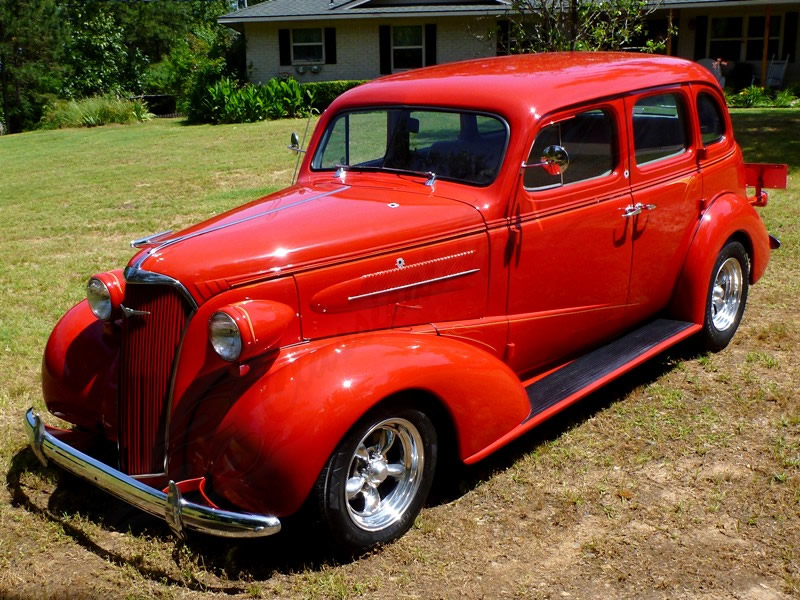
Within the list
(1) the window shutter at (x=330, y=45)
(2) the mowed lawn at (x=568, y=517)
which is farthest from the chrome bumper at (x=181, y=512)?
(1) the window shutter at (x=330, y=45)

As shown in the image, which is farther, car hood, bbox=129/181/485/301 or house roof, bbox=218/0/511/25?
house roof, bbox=218/0/511/25

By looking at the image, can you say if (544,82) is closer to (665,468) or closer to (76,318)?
(665,468)

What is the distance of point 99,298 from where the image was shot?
12.6 feet

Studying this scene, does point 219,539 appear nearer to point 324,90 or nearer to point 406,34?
point 324,90

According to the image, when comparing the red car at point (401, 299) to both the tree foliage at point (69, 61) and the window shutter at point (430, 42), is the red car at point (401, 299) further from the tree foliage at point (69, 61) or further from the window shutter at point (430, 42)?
the tree foliage at point (69, 61)

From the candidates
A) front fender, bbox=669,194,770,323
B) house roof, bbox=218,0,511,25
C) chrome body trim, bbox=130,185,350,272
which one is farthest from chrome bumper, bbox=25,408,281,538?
house roof, bbox=218,0,511,25

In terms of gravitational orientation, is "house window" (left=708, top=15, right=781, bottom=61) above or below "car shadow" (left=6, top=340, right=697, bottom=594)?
above

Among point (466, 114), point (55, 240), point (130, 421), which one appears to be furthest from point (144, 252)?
point (55, 240)

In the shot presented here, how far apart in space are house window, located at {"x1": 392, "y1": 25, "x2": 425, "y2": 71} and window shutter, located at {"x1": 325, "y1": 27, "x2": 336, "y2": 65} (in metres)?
1.80

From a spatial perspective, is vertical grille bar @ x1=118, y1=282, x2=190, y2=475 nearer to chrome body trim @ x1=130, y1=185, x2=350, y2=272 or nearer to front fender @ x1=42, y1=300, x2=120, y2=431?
chrome body trim @ x1=130, y1=185, x2=350, y2=272

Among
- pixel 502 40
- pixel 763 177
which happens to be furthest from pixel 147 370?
pixel 502 40

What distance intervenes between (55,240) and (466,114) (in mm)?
6672

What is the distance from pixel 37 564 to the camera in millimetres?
3508

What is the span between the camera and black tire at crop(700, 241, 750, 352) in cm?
544
